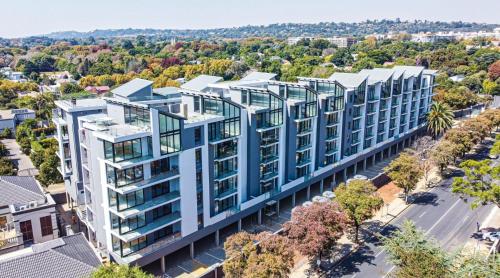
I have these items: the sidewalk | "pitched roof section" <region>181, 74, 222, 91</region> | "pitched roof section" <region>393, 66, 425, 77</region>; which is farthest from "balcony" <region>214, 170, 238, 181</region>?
"pitched roof section" <region>393, 66, 425, 77</region>

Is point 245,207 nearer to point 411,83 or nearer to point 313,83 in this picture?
point 313,83

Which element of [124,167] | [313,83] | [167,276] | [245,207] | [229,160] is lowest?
[167,276]

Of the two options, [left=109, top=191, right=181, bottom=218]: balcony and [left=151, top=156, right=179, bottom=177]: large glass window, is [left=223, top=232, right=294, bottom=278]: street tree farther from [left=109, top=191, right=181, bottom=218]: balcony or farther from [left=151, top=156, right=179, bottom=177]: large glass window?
[left=151, top=156, right=179, bottom=177]: large glass window

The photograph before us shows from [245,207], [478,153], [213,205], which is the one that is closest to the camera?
[213,205]

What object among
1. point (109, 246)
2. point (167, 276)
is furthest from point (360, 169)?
point (109, 246)

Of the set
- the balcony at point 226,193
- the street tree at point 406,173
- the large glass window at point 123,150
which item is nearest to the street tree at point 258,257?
the balcony at point 226,193

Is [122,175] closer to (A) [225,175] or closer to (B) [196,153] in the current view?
(B) [196,153]

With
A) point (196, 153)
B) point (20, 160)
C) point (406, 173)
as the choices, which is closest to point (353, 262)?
point (406, 173)
